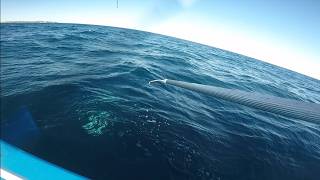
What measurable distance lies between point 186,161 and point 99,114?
7.35 ft

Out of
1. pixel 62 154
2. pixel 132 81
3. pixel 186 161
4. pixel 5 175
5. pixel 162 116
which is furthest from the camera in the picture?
pixel 132 81

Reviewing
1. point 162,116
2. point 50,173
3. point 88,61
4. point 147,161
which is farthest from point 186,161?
point 88,61

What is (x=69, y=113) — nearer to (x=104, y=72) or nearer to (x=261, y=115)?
(x=104, y=72)

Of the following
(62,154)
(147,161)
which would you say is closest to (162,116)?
(147,161)

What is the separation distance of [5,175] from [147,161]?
8.02 ft

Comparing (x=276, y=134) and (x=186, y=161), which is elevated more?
(x=186, y=161)

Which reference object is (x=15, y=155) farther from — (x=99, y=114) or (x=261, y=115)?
(x=261, y=115)

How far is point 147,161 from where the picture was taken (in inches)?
167

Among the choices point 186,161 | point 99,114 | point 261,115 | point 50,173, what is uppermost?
point 50,173

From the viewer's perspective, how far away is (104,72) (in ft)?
30.0

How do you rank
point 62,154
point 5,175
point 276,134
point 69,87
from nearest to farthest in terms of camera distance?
point 5,175 < point 62,154 < point 69,87 < point 276,134

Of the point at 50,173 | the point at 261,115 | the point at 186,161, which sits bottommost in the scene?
the point at 261,115

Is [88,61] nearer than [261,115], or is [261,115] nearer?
[261,115]

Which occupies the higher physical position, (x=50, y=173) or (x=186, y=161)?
(x=50, y=173)
